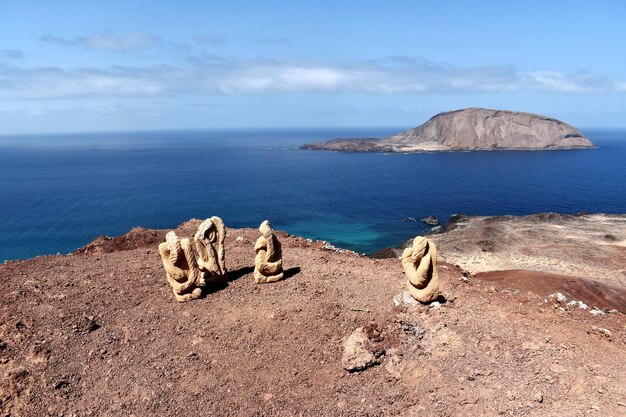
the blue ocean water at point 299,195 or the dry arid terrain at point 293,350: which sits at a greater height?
the dry arid terrain at point 293,350

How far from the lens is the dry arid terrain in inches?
444

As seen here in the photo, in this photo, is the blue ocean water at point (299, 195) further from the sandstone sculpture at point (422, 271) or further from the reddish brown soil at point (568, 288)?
the sandstone sculpture at point (422, 271)

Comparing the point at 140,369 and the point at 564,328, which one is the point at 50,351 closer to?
the point at 140,369

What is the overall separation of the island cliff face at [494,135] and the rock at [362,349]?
15973 cm

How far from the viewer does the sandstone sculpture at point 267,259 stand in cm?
1627

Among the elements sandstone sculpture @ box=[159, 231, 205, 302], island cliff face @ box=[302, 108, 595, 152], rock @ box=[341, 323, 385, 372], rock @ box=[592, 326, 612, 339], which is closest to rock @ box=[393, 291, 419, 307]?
rock @ box=[341, 323, 385, 372]

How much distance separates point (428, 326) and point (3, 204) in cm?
8519

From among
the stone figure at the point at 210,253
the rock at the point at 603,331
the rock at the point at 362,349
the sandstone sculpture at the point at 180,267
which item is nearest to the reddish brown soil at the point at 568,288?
the rock at the point at 603,331

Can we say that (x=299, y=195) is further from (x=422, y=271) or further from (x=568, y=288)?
(x=422, y=271)

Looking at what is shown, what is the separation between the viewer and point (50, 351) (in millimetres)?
12688

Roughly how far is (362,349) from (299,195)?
7297 centimetres

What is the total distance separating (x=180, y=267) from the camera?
50.4 ft

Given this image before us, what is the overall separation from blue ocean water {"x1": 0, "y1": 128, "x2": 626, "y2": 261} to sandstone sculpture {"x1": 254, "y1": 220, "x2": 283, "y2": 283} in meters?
35.6

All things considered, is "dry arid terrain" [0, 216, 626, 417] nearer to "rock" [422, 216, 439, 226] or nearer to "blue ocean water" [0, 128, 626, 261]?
"blue ocean water" [0, 128, 626, 261]
